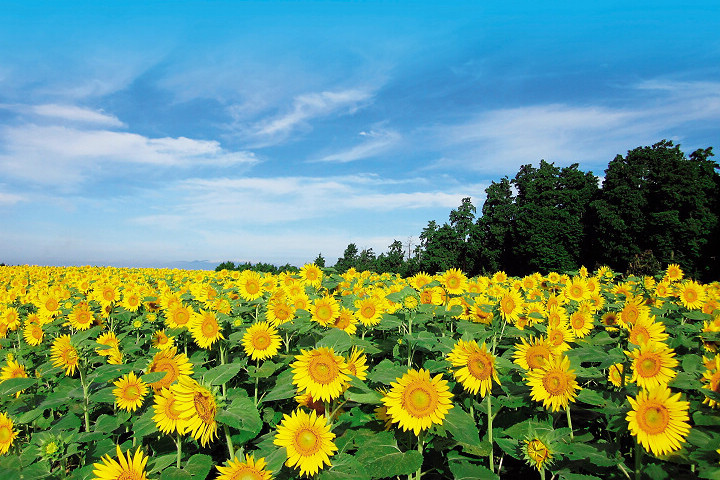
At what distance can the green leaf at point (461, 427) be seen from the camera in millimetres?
2137

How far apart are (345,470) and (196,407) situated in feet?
2.93

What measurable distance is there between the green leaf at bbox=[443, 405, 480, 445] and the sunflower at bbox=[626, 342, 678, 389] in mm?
1328

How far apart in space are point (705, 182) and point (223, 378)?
54328 millimetres

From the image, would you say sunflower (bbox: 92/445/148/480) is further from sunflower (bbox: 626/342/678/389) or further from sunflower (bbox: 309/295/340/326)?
sunflower (bbox: 626/342/678/389)

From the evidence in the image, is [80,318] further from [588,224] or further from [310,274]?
[588,224]

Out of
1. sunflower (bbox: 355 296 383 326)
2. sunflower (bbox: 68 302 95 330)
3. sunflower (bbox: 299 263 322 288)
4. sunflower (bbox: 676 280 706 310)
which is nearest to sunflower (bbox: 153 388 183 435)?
sunflower (bbox: 355 296 383 326)

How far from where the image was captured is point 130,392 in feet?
10.1

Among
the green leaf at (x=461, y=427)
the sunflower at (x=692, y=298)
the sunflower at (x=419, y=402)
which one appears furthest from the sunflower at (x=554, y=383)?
the sunflower at (x=692, y=298)

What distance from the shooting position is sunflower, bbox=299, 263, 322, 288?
20.3ft

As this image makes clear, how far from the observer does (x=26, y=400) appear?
164 inches

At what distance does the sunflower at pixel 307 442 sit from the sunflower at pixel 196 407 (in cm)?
37

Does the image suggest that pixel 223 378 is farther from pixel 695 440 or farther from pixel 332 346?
pixel 695 440

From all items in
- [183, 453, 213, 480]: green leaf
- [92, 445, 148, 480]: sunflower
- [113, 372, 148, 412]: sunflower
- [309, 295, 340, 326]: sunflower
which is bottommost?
[183, 453, 213, 480]: green leaf

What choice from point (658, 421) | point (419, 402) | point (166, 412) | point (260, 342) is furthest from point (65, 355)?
point (658, 421)
